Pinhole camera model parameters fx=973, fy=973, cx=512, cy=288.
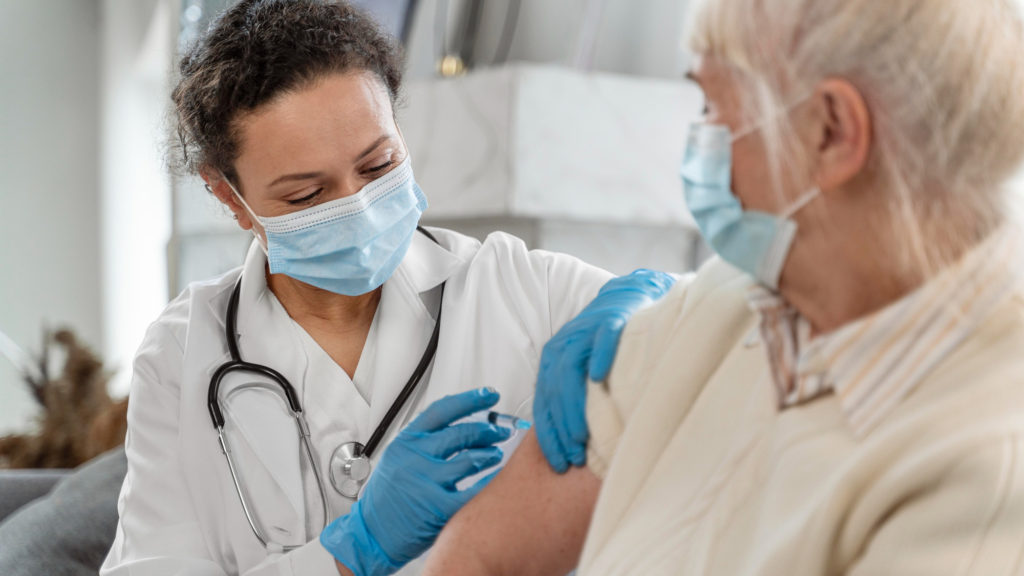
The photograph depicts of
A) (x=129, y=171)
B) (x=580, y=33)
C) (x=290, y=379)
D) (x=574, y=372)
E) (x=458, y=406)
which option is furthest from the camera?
(x=129, y=171)

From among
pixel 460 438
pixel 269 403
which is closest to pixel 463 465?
pixel 460 438

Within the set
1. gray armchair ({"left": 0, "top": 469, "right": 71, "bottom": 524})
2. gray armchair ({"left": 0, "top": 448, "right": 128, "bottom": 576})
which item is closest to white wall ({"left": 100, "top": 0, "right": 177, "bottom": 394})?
gray armchair ({"left": 0, "top": 469, "right": 71, "bottom": 524})

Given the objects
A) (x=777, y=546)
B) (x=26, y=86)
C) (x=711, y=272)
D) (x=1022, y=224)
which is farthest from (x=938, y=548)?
(x=26, y=86)

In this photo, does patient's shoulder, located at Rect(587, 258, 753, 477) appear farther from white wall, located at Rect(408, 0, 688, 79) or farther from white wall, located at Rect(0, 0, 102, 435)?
white wall, located at Rect(0, 0, 102, 435)

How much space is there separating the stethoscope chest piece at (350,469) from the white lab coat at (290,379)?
0.9 inches

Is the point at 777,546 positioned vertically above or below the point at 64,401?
above

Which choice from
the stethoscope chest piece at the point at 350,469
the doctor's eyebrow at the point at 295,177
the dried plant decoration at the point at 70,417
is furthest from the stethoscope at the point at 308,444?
the dried plant decoration at the point at 70,417

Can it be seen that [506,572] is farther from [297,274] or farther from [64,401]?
[64,401]

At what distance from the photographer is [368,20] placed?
5.65 feet

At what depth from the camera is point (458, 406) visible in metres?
1.32

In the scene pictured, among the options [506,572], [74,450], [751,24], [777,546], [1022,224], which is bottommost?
[74,450]

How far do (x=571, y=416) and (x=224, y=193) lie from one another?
0.84 metres

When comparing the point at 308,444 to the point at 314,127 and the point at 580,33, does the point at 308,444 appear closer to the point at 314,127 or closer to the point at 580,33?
the point at 314,127

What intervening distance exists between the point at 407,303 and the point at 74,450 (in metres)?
1.81
